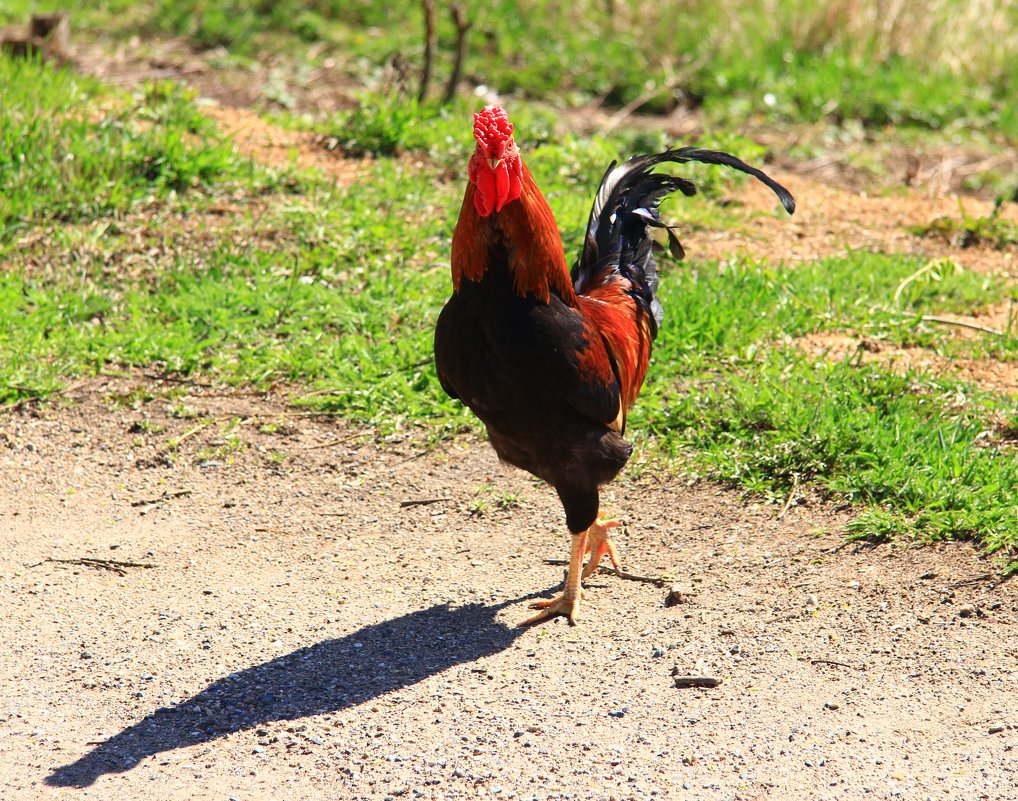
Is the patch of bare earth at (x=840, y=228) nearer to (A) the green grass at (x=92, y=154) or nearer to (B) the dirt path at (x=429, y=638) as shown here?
(B) the dirt path at (x=429, y=638)

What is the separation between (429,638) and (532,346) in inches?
46.0

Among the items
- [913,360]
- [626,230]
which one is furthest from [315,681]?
[913,360]

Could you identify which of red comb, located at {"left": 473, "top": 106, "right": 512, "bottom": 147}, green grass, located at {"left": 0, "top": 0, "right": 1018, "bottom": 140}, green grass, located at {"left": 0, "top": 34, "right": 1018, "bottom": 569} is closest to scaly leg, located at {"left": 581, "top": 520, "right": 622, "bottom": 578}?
green grass, located at {"left": 0, "top": 34, "right": 1018, "bottom": 569}

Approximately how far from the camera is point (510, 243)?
150 inches

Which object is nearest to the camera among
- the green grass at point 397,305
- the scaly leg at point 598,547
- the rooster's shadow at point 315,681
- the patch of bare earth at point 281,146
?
the rooster's shadow at point 315,681

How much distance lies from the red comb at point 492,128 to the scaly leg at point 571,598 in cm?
153

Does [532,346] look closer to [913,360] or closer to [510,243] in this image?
[510,243]

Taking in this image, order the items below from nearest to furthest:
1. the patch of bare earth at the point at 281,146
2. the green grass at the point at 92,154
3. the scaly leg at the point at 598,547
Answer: the scaly leg at the point at 598,547, the green grass at the point at 92,154, the patch of bare earth at the point at 281,146

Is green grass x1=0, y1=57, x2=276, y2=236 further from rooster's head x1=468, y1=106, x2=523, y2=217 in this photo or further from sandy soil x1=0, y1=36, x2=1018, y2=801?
rooster's head x1=468, y1=106, x2=523, y2=217

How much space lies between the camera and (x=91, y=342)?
6.17 metres

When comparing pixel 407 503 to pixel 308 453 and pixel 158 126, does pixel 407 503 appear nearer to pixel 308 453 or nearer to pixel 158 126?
pixel 308 453

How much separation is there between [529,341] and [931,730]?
1.76m

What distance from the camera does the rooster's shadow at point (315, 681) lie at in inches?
140

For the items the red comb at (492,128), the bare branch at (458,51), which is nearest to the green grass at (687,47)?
the bare branch at (458,51)
